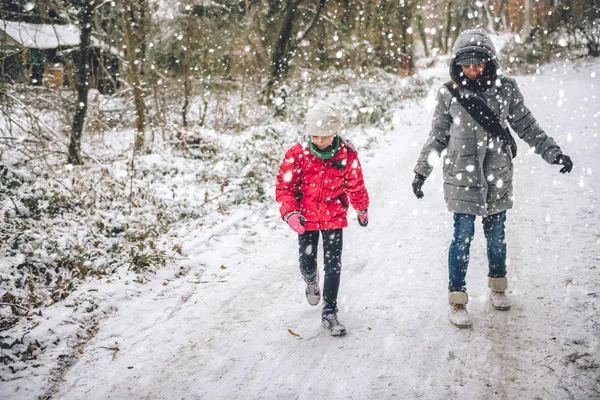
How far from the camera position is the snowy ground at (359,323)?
2.67 meters

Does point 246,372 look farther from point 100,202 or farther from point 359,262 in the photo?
point 100,202

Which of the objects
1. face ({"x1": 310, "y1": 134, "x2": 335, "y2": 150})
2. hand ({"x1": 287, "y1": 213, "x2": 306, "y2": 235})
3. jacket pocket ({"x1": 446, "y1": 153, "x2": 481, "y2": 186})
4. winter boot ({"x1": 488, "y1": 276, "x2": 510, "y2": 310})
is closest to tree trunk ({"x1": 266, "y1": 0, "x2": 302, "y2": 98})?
face ({"x1": 310, "y1": 134, "x2": 335, "y2": 150})

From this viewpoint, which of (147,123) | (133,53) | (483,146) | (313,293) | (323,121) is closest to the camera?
(323,121)

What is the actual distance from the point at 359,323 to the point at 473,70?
7.41 feet

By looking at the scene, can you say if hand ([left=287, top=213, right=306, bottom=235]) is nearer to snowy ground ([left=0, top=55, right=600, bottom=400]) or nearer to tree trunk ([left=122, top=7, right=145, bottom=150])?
snowy ground ([left=0, top=55, right=600, bottom=400])

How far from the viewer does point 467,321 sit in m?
3.15

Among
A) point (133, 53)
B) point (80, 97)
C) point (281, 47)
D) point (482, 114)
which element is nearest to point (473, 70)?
point (482, 114)

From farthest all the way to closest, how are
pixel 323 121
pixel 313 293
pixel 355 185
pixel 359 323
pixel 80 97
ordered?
pixel 80 97, pixel 313 293, pixel 359 323, pixel 355 185, pixel 323 121

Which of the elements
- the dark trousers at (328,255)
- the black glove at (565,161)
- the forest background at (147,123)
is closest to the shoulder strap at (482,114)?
the black glove at (565,161)

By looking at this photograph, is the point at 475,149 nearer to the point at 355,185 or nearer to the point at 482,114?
the point at 482,114

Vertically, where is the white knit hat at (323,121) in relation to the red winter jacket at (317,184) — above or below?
above

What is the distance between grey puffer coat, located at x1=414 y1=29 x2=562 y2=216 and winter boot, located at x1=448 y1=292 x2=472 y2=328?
71cm

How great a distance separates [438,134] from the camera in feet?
10.7

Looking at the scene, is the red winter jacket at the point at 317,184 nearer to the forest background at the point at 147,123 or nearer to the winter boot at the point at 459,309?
the winter boot at the point at 459,309
